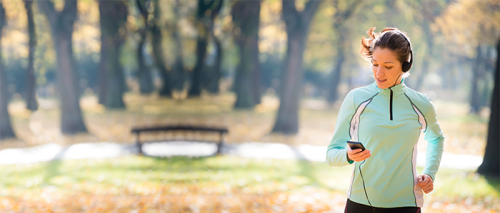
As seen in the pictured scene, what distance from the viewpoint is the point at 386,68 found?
A: 2.33 meters

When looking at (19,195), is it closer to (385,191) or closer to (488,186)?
(385,191)

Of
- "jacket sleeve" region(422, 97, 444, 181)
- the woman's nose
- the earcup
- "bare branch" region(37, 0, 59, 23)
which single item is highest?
"bare branch" region(37, 0, 59, 23)

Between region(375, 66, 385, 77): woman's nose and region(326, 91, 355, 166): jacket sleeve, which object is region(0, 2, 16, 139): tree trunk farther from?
region(375, 66, 385, 77): woman's nose

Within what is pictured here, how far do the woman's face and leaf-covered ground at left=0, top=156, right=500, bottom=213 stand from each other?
14.4 ft

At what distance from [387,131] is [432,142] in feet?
1.45

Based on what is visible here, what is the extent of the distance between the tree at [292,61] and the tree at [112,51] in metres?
7.06

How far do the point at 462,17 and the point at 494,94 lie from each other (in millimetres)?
10743

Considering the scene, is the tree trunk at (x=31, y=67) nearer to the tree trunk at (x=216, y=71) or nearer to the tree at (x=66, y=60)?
the tree at (x=66, y=60)

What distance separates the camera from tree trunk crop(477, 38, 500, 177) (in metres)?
7.87

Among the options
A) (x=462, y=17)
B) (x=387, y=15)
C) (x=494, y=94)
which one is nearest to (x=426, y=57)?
(x=387, y=15)

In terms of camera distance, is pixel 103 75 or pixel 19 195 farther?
pixel 103 75

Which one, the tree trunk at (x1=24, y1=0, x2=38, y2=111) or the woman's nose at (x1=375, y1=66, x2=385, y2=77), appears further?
the tree trunk at (x1=24, y1=0, x2=38, y2=111)

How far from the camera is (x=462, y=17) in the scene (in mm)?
17156

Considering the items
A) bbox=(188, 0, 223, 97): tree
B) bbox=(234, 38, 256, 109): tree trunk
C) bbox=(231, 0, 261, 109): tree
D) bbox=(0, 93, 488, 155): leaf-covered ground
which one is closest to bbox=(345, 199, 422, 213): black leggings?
bbox=(0, 93, 488, 155): leaf-covered ground
